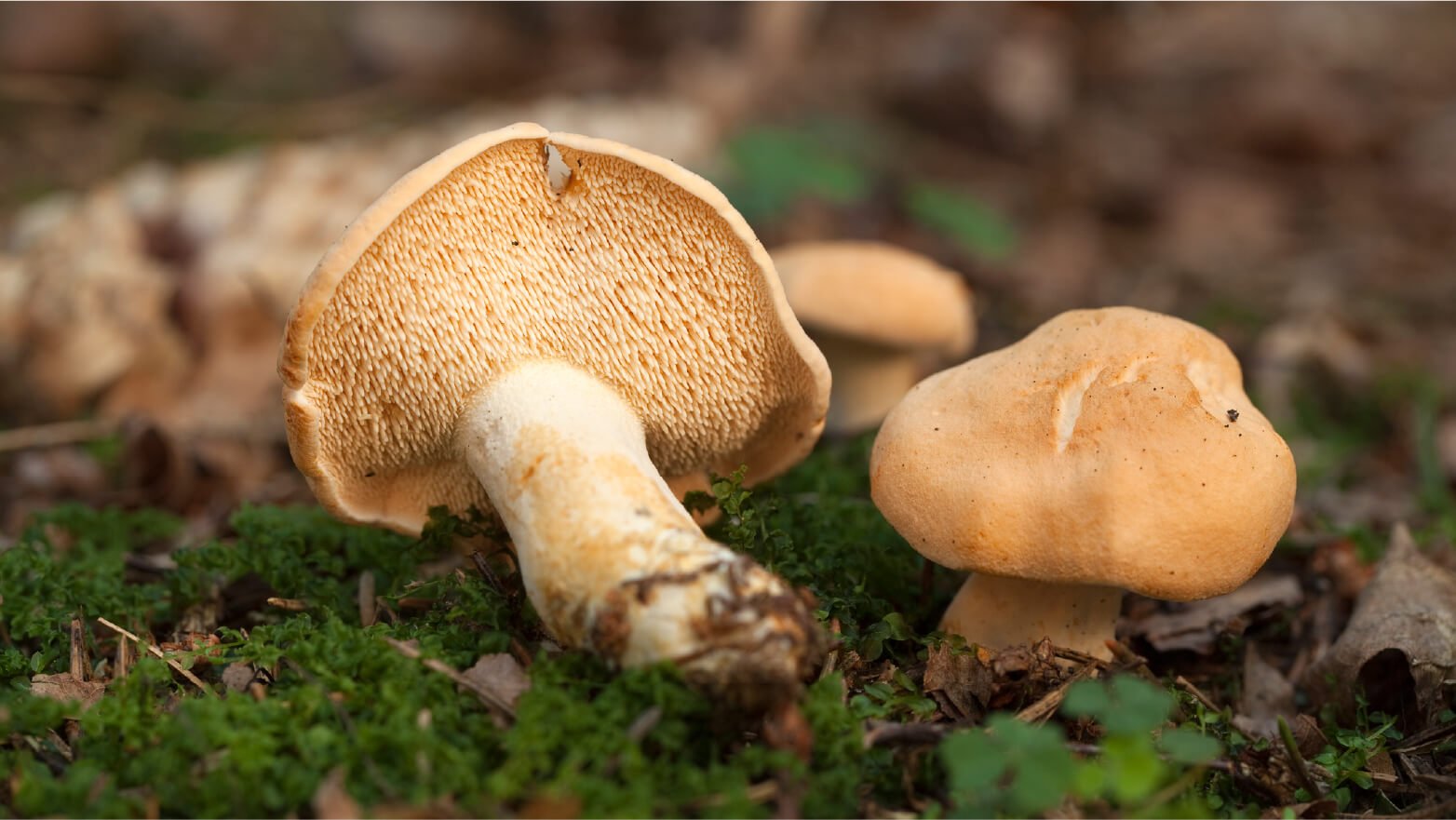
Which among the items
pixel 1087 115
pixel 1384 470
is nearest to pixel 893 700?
pixel 1384 470

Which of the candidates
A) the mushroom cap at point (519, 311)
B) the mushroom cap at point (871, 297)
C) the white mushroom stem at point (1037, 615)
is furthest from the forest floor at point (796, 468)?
the mushroom cap at point (871, 297)

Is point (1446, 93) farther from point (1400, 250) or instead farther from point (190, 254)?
point (190, 254)

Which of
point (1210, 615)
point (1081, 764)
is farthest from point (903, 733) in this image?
point (1210, 615)

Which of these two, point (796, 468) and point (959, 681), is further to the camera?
point (796, 468)

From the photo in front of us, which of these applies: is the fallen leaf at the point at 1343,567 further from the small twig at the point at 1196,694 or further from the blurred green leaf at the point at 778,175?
the blurred green leaf at the point at 778,175

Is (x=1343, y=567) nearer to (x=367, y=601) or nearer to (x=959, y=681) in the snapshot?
(x=959, y=681)

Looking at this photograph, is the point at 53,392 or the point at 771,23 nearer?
the point at 53,392

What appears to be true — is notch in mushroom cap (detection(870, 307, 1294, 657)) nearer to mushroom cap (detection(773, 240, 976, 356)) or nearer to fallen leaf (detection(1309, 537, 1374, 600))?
fallen leaf (detection(1309, 537, 1374, 600))
